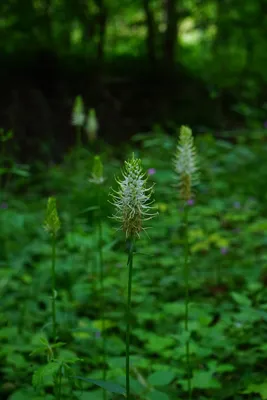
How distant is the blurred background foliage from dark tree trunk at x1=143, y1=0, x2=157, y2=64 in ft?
0.06

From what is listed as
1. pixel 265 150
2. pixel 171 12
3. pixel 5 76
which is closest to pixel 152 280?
Result: pixel 265 150

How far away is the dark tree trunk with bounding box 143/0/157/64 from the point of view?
884cm

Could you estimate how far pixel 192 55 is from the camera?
35.8 ft

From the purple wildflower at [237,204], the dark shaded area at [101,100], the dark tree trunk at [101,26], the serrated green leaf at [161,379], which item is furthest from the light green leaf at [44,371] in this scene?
the dark tree trunk at [101,26]

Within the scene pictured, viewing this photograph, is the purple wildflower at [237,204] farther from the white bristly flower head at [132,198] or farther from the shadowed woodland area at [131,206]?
the white bristly flower head at [132,198]

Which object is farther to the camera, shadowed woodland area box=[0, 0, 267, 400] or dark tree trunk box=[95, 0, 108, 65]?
dark tree trunk box=[95, 0, 108, 65]

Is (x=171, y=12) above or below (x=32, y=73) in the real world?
above

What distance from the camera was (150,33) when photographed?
8.98 metres

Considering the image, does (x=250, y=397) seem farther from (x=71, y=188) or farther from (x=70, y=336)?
(x=71, y=188)

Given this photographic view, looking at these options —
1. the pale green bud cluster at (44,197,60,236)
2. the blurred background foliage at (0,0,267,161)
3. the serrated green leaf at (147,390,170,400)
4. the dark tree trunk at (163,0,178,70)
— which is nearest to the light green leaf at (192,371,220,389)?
the serrated green leaf at (147,390,170,400)

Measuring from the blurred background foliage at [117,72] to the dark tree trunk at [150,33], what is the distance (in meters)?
0.02

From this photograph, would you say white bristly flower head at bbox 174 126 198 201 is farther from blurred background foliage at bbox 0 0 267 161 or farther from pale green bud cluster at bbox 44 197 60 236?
blurred background foliage at bbox 0 0 267 161

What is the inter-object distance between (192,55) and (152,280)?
8398mm

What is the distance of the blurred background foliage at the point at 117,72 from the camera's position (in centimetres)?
775
